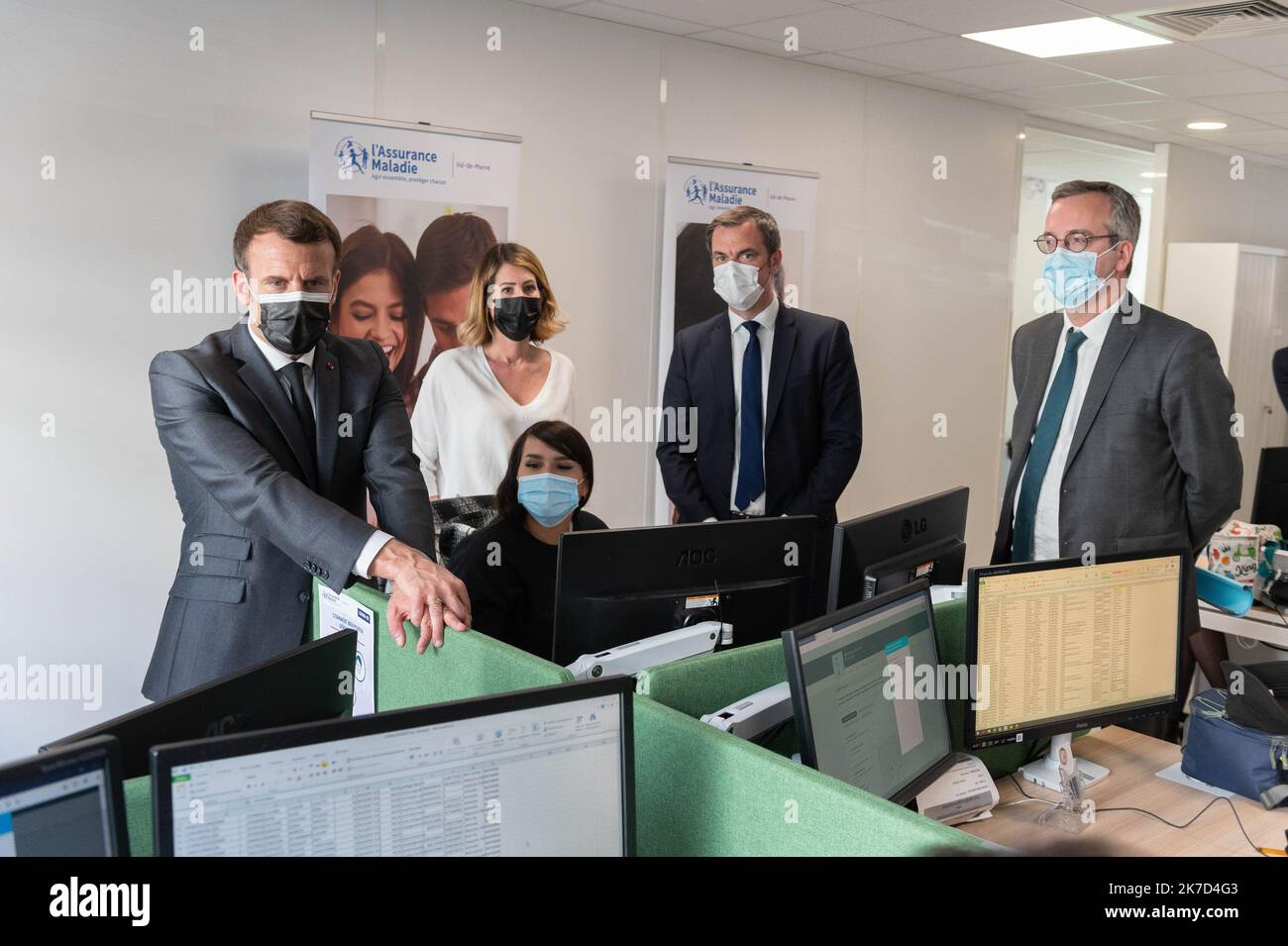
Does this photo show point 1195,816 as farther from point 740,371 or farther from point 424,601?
point 740,371

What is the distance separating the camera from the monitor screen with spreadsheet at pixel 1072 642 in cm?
212

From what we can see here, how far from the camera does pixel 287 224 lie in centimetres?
221

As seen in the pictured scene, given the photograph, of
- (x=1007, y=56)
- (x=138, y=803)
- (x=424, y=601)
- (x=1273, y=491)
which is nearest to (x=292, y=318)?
(x=424, y=601)

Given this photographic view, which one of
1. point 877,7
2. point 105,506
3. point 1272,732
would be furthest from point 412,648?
point 877,7

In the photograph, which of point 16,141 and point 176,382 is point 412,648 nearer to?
point 176,382

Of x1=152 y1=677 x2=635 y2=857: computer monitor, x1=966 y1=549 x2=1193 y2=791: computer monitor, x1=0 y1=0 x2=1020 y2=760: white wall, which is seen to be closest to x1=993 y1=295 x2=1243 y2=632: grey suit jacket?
x1=966 y1=549 x2=1193 y2=791: computer monitor

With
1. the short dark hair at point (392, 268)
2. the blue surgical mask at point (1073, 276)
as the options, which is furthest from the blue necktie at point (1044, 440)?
the short dark hair at point (392, 268)

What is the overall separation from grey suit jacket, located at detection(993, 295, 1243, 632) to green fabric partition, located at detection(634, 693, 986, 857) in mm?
1938

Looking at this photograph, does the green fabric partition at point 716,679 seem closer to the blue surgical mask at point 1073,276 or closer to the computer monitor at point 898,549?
the computer monitor at point 898,549

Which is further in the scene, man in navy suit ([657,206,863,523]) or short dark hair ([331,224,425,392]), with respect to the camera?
man in navy suit ([657,206,863,523])

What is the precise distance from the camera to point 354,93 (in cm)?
420

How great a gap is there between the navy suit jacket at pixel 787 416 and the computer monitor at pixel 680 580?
181 centimetres

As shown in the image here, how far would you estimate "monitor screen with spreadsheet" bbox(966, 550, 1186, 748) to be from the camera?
2123mm

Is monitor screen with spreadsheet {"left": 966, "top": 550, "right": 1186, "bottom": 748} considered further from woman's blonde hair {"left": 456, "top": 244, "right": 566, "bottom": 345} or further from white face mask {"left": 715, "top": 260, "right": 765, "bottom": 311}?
woman's blonde hair {"left": 456, "top": 244, "right": 566, "bottom": 345}
